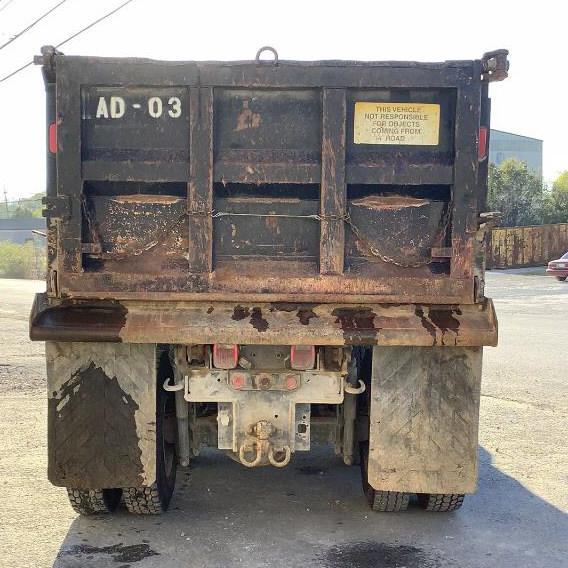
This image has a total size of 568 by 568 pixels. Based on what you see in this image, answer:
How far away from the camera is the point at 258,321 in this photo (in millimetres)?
4172

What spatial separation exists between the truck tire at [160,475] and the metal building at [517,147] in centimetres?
9158

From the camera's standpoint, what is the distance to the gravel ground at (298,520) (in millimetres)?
4137

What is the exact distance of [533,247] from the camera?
Answer: 35.7 meters

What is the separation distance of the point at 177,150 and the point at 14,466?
2872mm

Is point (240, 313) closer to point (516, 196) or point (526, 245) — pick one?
point (526, 245)

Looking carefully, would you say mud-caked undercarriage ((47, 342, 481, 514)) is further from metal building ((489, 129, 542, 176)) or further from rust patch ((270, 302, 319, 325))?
metal building ((489, 129, 542, 176))

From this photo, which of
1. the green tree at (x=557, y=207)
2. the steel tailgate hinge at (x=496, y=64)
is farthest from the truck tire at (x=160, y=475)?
A: the green tree at (x=557, y=207)

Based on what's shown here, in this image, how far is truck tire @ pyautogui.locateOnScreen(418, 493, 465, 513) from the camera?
471 cm

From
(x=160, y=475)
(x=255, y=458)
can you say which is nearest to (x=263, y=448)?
(x=255, y=458)

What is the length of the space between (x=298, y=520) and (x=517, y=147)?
309ft

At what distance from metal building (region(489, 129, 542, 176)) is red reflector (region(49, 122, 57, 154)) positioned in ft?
302

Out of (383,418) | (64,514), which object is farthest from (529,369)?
(64,514)

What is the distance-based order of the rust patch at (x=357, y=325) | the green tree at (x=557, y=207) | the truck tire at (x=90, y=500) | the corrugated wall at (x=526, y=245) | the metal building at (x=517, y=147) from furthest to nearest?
the metal building at (x=517, y=147), the green tree at (x=557, y=207), the corrugated wall at (x=526, y=245), the truck tire at (x=90, y=500), the rust patch at (x=357, y=325)

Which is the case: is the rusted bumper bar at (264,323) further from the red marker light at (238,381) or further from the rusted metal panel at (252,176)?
the red marker light at (238,381)
